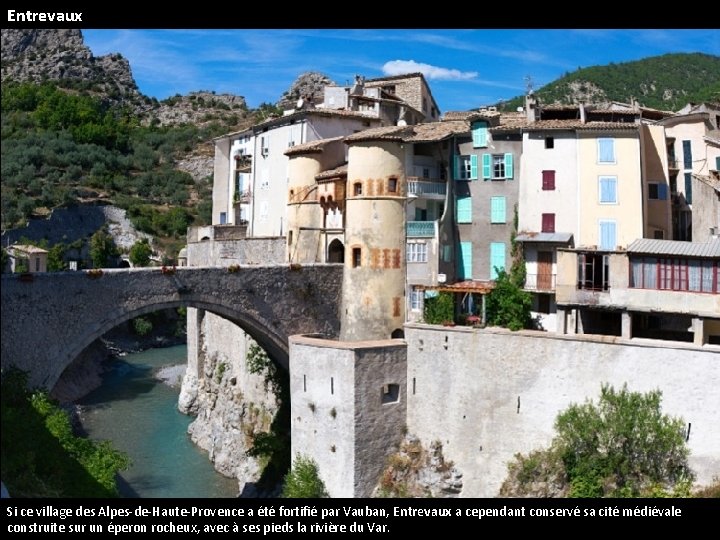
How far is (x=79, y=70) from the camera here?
9569cm

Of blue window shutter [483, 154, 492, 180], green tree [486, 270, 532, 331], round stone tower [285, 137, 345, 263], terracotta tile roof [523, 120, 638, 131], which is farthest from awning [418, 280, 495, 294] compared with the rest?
round stone tower [285, 137, 345, 263]

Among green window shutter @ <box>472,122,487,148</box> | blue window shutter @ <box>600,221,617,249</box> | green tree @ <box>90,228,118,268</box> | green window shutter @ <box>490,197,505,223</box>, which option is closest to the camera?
blue window shutter @ <box>600,221,617,249</box>

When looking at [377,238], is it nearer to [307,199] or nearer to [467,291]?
[467,291]

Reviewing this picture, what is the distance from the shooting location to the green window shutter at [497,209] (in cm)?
2983

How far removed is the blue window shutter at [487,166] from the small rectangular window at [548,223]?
9.06 feet

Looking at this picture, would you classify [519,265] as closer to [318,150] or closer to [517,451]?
[517,451]

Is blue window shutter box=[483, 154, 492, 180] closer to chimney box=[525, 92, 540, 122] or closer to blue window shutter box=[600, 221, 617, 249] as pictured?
chimney box=[525, 92, 540, 122]

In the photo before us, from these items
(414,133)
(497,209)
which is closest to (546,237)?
(497,209)

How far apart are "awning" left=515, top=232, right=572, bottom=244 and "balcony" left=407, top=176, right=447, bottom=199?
3.37m

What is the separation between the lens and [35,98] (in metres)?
80.9

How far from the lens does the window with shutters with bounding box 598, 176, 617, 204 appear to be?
91.5 feet

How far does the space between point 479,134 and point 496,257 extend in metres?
4.65

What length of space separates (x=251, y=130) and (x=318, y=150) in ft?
37.3

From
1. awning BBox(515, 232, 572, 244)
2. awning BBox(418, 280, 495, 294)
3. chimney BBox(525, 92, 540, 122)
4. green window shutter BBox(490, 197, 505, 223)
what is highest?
chimney BBox(525, 92, 540, 122)
